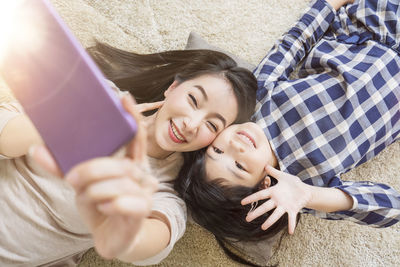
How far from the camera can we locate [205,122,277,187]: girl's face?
0.81 m

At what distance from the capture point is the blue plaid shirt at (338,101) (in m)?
0.96

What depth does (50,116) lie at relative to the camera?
0.39m

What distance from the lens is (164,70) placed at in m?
0.99

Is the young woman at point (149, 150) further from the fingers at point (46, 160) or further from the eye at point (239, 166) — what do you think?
the fingers at point (46, 160)

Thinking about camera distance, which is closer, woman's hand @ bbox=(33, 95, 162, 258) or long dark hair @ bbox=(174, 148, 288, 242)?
woman's hand @ bbox=(33, 95, 162, 258)

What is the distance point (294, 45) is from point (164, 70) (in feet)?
1.39

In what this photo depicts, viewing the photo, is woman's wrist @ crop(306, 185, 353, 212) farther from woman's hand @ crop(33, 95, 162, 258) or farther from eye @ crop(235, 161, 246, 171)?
woman's hand @ crop(33, 95, 162, 258)

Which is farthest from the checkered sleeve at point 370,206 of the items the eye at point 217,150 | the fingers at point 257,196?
the eye at point 217,150

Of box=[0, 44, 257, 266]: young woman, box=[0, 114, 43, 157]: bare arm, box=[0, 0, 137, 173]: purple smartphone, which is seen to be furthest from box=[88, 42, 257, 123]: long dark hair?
box=[0, 0, 137, 173]: purple smartphone

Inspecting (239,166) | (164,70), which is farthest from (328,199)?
(164,70)

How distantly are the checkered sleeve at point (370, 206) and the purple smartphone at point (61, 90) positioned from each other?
750mm

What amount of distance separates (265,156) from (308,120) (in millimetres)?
204

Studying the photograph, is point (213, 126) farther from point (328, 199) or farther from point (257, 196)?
point (328, 199)

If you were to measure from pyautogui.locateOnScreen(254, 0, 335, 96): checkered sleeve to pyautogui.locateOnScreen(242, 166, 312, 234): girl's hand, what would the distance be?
286 millimetres
